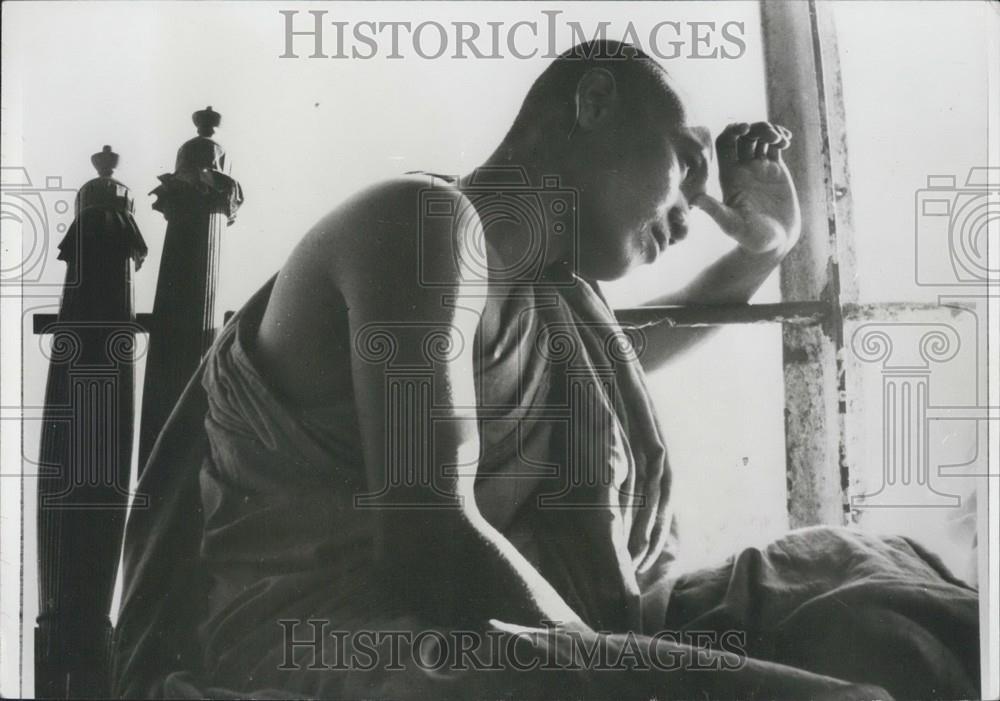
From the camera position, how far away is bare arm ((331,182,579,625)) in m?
3.30

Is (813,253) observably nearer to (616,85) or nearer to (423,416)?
(616,85)

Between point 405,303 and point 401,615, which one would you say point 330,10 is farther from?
point 401,615

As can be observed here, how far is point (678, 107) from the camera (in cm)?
349

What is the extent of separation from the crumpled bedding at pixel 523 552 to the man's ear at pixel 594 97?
22.8 inches

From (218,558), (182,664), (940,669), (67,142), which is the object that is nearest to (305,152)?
(67,142)

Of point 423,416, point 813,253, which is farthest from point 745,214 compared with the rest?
point 423,416

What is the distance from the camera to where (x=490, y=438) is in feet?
11.0

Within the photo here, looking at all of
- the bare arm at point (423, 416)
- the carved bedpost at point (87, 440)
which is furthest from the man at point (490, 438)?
the carved bedpost at point (87, 440)

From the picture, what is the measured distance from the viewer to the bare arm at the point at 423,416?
10.8 feet

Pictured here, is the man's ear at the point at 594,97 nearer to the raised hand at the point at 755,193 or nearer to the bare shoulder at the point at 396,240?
the raised hand at the point at 755,193

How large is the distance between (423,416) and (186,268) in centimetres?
93

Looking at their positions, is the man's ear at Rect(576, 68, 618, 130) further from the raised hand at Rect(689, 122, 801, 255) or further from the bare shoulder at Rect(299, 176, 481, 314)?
the bare shoulder at Rect(299, 176, 481, 314)

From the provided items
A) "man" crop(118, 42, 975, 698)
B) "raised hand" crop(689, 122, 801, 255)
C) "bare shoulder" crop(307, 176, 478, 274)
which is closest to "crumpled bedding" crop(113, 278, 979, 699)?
"man" crop(118, 42, 975, 698)

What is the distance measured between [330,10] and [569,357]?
143cm
